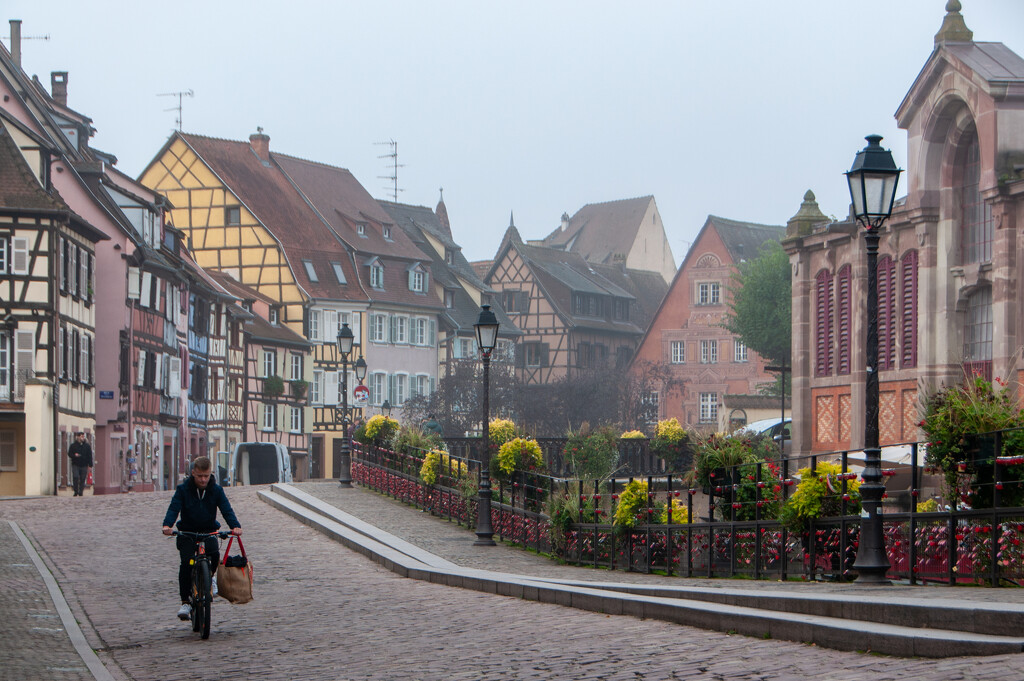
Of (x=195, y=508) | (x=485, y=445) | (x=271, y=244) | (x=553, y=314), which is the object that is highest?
(x=271, y=244)

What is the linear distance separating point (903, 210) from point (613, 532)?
16.1 meters

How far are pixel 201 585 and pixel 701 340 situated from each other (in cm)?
8360

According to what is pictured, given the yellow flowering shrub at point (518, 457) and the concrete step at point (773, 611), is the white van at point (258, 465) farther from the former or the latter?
the concrete step at point (773, 611)

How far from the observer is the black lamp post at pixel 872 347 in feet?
45.4

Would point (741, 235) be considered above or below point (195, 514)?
above

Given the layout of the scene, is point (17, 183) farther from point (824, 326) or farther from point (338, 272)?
point (338, 272)

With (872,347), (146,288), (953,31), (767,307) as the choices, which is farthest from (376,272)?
(872,347)

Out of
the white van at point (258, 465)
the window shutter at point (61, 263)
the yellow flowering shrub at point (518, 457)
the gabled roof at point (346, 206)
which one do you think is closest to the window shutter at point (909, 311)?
the yellow flowering shrub at point (518, 457)

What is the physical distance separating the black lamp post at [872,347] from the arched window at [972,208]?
19.5m

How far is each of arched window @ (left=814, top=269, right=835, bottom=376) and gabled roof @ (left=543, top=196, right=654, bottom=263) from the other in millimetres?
80781

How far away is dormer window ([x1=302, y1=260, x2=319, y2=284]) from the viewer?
79312mm

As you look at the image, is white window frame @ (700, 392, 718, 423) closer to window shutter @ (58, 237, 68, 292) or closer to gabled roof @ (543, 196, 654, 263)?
gabled roof @ (543, 196, 654, 263)

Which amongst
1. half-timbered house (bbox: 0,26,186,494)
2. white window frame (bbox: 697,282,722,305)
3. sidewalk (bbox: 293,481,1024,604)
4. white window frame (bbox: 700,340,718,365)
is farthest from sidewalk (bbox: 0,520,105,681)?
white window frame (bbox: 700,340,718,365)

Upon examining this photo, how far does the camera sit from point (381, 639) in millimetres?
13289
